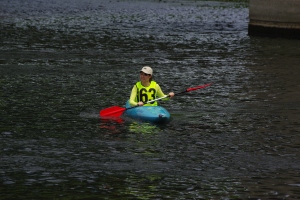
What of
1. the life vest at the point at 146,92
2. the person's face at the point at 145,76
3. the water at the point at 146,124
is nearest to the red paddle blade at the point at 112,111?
the water at the point at 146,124

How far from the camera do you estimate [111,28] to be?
1588 inches

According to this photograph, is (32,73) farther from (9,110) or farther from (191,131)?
(191,131)

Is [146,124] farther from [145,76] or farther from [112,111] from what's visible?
[145,76]

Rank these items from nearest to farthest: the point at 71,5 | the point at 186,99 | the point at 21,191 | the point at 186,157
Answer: the point at 21,191
the point at 186,157
the point at 186,99
the point at 71,5

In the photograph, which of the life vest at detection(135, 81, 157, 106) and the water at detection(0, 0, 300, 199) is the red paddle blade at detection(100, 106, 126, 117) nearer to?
the water at detection(0, 0, 300, 199)

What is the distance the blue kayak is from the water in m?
0.21

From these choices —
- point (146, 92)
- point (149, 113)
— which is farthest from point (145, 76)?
point (149, 113)

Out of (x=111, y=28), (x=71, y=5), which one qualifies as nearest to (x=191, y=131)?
(x=111, y=28)

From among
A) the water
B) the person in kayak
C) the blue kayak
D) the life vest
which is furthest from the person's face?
the water

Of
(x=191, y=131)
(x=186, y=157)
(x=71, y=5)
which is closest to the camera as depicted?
(x=186, y=157)

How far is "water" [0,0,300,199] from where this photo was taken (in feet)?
39.2

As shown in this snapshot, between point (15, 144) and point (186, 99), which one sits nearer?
point (15, 144)

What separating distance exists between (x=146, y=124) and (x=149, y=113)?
0.92 ft

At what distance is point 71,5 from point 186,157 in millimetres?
45754
